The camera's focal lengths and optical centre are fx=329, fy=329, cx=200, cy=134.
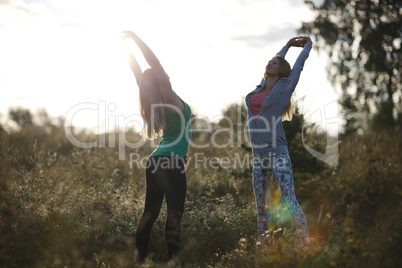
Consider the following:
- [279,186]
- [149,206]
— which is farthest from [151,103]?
→ [279,186]

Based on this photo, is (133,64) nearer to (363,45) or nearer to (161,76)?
(161,76)

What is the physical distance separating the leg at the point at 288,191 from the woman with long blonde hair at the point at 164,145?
120cm

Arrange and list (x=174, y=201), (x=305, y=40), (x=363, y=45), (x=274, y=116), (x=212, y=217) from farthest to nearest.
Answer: (x=363, y=45), (x=212, y=217), (x=305, y=40), (x=274, y=116), (x=174, y=201)

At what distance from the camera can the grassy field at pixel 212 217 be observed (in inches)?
124

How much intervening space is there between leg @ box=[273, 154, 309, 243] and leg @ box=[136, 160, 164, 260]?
138 centimetres

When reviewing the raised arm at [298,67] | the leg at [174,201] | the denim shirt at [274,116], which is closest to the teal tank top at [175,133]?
the leg at [174,201]

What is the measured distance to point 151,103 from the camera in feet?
9.69

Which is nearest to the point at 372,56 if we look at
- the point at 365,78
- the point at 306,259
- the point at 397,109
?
the point at 365,78

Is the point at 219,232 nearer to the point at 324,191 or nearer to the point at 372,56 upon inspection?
the point at 324,191

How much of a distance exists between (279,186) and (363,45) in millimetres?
14286

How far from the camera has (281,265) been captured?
2895mm

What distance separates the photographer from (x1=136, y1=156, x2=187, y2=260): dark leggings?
3.03m

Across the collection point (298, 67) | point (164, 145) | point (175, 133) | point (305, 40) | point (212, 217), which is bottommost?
point (212, 217)

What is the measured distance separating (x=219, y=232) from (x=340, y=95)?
580 inches
